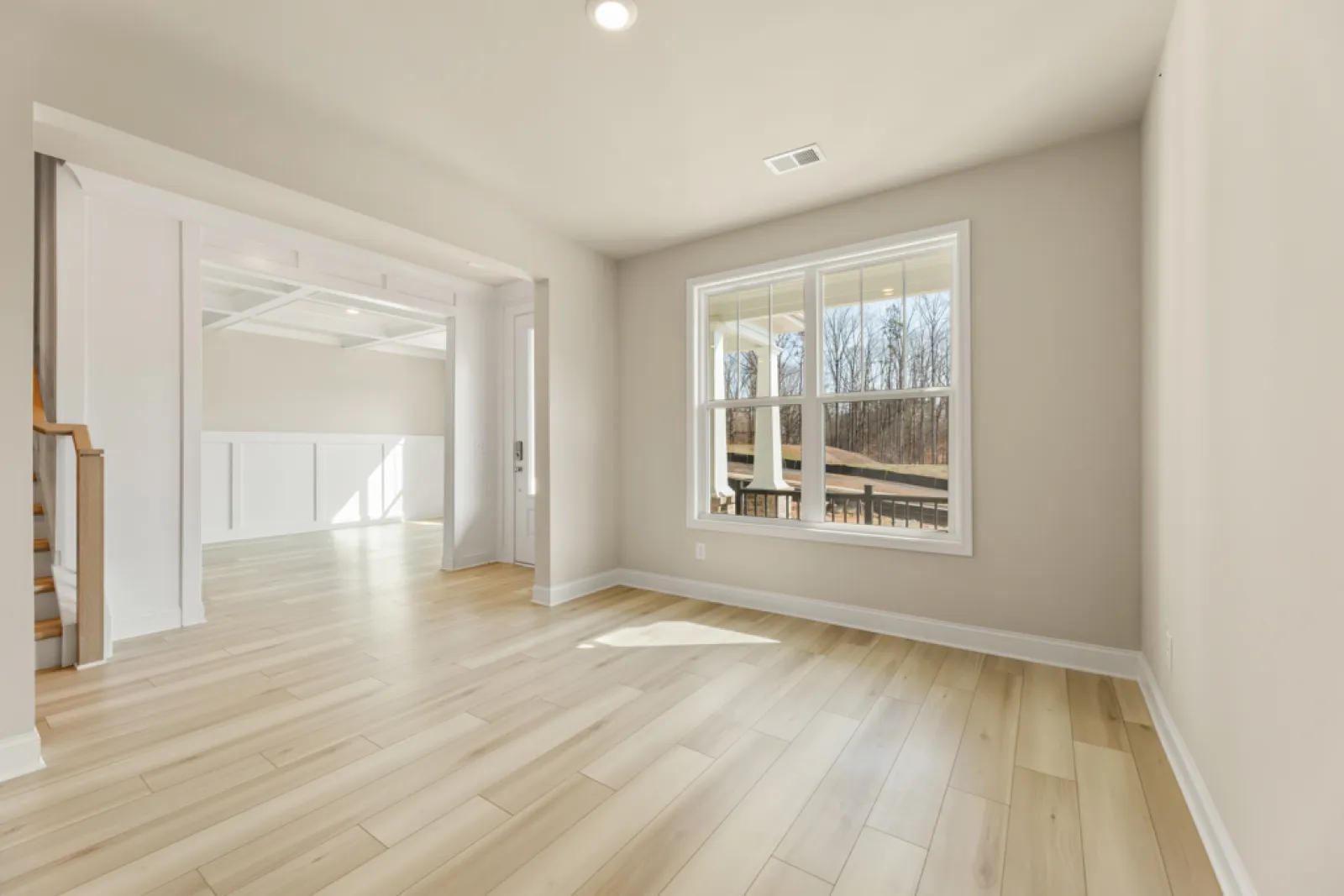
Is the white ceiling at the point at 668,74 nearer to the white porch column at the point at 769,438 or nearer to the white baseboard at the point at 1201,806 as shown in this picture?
the white porch column at the point at 769,438

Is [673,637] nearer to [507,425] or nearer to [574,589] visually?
[574,589]

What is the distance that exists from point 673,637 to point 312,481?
20.6ft

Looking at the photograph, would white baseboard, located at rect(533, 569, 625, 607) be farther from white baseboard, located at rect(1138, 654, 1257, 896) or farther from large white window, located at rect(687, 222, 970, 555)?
white baseboard, located at rect(1138, 654, 1257, 896)

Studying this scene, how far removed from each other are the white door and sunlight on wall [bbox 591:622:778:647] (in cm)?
214

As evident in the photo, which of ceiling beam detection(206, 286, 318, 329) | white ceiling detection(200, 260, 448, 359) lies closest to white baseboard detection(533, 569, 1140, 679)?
white ceiling detection(200, 260, 448, 359)

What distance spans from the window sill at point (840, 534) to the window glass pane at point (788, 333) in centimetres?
91

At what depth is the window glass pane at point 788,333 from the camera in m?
3.83

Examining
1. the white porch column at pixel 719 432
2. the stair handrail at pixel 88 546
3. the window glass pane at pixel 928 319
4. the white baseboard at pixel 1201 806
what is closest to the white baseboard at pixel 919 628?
the white baseboard at pixel 1201 806

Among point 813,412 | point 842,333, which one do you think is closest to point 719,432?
point 813,412

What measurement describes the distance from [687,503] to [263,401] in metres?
6.14

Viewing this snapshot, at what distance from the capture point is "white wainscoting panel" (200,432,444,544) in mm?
6570

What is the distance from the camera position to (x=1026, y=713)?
233cm

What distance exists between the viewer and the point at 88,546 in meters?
2.83

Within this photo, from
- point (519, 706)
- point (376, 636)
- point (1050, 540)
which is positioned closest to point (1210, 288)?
point (1050, 540)
